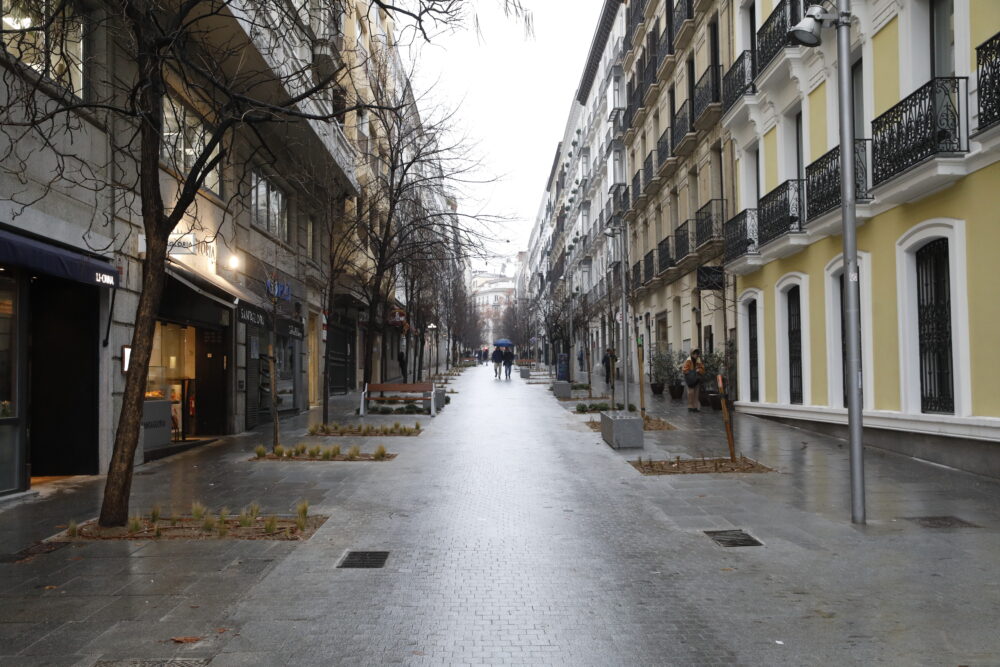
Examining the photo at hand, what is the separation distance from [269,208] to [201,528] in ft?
42.9

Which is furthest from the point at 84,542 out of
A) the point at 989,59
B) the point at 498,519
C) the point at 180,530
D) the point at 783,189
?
the point at 783,189

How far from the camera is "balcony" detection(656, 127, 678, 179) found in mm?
26875

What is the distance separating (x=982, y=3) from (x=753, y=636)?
9.48m

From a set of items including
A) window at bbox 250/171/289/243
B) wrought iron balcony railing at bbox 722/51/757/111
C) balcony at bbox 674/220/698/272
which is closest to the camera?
window at bbox 250/171/289/243

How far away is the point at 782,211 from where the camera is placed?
16.0m

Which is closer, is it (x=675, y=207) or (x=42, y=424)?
(x=42, y=424)

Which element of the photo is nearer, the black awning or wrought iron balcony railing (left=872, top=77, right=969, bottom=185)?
the black awning

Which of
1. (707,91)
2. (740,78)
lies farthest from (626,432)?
(707,91)

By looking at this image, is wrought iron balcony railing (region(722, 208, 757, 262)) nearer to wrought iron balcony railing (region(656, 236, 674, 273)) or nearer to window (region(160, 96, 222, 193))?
wrought iron balcony railing (region(656, 236, 674, 273))

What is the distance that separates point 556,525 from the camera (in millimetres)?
7434

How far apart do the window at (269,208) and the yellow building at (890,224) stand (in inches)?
452

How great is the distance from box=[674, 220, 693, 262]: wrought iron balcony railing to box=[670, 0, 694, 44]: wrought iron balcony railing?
21.0 ft

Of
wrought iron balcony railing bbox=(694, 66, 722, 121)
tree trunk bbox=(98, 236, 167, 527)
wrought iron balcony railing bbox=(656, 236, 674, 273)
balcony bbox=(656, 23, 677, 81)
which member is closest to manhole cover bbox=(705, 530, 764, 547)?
tree trunk bbox=(98, 236, 167, 527)

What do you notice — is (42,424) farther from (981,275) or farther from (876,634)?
(981,275)
